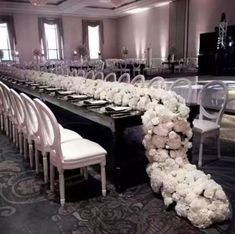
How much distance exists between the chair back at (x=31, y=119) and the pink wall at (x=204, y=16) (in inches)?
396

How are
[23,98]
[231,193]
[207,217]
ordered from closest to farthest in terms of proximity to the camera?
[207,217]
[231,193]
[23,98]

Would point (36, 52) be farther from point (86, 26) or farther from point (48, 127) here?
point (48, 127)

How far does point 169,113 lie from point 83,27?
609 inches

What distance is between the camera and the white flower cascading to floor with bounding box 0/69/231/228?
2132 mm

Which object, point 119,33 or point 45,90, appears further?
point 119,33

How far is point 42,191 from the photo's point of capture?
2.76 meters

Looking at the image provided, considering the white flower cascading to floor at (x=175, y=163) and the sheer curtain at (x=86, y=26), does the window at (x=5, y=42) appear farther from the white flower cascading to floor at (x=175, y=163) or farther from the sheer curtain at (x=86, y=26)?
the white flower cascading to floor at (x=175, y=163)

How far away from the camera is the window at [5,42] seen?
1499 centimetres

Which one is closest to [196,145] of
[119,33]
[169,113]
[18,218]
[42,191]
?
[169,113]

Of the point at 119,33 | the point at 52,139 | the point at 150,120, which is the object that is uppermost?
the point at 119,33

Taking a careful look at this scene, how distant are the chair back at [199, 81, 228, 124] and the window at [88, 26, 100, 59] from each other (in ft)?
38.5

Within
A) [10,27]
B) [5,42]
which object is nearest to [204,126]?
[10,27]

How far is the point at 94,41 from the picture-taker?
17.6 m

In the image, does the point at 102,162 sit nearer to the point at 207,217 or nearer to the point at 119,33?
the point at 207,217
